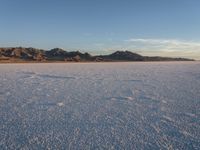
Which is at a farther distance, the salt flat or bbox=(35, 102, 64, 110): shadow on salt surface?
bbox=(35, 102, 64, 110): shadow on salt surface

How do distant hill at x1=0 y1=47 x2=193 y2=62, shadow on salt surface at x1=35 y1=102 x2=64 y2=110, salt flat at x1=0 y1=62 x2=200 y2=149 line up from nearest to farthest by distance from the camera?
salt flat at x1=0 y1=62 x2=200 y2=149, shadow on salt surface at x1=35 y1=102 x2=64 y2=110, distant hill at x1=0 y1=47 x2=193 y2=62

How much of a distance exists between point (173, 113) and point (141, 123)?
74 cm

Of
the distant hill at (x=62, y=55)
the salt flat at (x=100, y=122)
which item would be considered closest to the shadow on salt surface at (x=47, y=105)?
the salt flat at (x=100, y=122)

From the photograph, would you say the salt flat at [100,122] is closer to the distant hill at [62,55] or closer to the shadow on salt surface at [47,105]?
the shadow on salt surface at [47,105]

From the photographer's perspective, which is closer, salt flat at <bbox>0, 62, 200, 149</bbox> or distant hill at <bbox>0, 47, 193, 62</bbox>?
salt flat at <bbox>0, 62, 200, 149</bbox>

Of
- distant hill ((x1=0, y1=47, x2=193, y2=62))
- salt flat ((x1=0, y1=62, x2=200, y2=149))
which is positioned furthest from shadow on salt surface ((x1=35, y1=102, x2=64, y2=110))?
distant hill ((x1=0, y1=47, x2=193, y2=62))

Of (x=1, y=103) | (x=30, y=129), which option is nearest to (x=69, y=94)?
(x=1, y=103)

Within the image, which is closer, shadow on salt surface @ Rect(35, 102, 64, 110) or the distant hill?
shadow on salt surface @ Rect(35, 102, 64, 110)

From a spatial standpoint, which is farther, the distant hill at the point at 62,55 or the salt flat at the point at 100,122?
the distant hill at the point at 62,55

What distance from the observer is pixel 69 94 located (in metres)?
5.39

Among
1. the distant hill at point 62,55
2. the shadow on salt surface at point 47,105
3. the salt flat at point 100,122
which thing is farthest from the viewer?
the distant hill at point 62,55

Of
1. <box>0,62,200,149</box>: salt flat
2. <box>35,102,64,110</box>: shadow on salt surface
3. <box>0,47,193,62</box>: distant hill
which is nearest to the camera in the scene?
<box>0,62,200,149</box>: salt flat

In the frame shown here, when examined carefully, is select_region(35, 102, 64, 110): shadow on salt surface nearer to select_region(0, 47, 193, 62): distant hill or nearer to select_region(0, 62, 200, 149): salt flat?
select_region(0, 62, 200, 149): salt flat

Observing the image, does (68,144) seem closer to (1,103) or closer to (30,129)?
(30,129)
